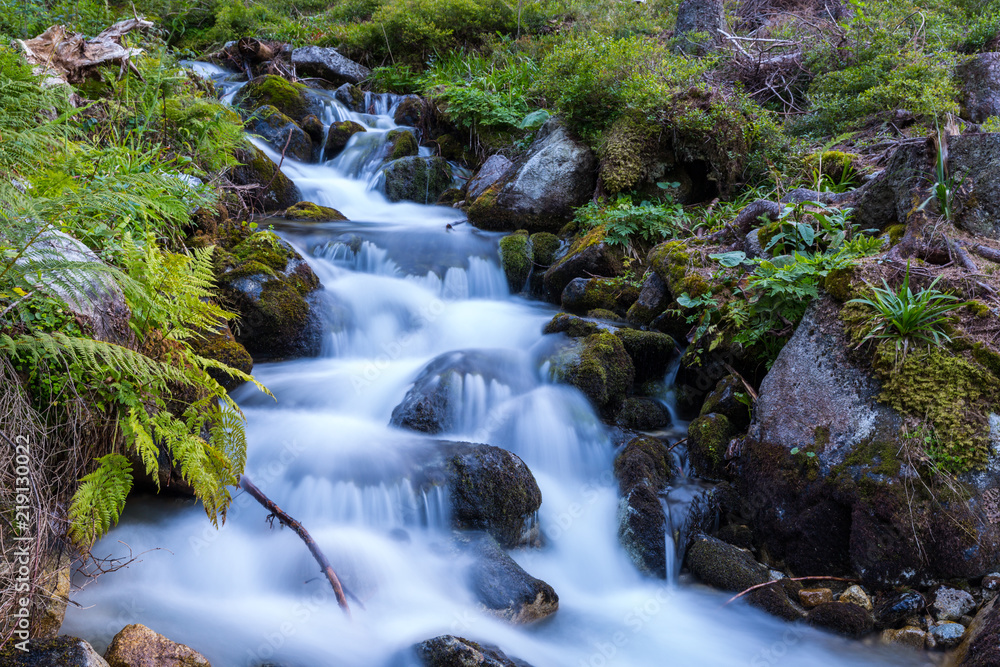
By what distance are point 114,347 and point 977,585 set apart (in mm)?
Answer: 4541

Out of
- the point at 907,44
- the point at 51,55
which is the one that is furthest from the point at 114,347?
the point at 907,44

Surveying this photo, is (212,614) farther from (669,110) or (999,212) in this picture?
(669,110)

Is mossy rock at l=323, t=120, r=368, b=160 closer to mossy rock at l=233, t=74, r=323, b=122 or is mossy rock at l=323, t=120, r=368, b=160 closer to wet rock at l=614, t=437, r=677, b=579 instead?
mossy rock at l=233, t=74, r=323, b=122

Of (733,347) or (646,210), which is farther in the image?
(646,210)

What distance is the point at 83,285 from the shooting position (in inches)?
105

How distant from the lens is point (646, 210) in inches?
262

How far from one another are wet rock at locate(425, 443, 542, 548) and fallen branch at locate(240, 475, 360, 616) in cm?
87

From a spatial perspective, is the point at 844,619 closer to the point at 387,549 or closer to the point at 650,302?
the point at 387,549

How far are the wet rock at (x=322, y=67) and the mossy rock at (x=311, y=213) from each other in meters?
6.32

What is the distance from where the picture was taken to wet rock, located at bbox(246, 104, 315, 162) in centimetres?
988

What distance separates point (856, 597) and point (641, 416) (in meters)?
2.02

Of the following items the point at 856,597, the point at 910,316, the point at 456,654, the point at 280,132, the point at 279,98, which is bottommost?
the point at 856,597

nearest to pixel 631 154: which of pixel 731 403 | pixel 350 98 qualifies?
pixel 731 403

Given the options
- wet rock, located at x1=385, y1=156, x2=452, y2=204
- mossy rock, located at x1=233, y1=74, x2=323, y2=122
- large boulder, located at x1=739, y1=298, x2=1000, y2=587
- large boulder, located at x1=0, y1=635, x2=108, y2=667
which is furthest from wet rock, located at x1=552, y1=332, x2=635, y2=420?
mossy rock, located at x1=233, y1=74, x2=323, y2=122
